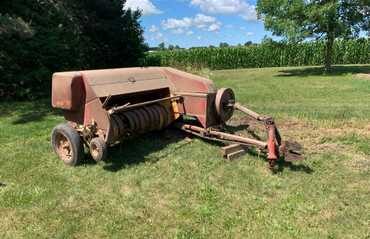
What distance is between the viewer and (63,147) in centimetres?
659

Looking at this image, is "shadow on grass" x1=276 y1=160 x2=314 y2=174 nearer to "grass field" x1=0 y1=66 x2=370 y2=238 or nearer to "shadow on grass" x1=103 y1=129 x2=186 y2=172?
"grass field" x1=0 y1=66 x2=370 y2=238

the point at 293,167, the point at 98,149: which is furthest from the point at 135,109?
the point at 293,167

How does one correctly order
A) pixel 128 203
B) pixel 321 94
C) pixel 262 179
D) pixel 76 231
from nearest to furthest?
pixel 76 231, pixel 128 203, pixel 262 179, pixel 321 94

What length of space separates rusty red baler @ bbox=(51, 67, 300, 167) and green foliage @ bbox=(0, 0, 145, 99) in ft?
22.0

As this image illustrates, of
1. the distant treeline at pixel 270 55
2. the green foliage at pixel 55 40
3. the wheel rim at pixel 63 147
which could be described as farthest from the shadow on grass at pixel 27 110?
the distant treeline at pixel 270 55

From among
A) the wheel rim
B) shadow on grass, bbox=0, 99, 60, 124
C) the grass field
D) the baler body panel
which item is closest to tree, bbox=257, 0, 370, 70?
shadow on grass, bbox=0, 99, 60, 124

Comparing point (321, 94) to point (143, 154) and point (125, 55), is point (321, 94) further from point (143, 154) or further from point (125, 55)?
point (125, 55)

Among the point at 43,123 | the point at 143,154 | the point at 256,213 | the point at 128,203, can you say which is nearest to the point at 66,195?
the point at 128,203

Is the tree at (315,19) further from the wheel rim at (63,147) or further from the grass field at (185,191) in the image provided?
the wheel rim at (63,147)

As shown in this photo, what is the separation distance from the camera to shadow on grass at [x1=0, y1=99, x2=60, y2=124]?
396 inches

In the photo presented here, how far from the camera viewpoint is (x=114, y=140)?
6277mm

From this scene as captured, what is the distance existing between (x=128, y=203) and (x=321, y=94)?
1035 centimetres

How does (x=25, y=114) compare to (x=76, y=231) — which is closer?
(x=76, y=231)

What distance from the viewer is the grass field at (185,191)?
4477mm
